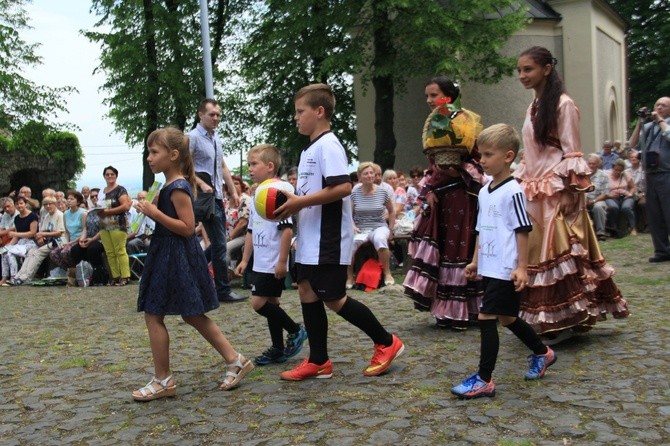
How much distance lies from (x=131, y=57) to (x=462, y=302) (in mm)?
22984

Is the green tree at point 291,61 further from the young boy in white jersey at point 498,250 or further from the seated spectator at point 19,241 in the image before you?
the young boy in white jersey at point 498,250

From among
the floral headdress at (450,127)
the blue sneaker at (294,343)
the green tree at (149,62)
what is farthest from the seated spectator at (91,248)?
the green tree at (149,62)

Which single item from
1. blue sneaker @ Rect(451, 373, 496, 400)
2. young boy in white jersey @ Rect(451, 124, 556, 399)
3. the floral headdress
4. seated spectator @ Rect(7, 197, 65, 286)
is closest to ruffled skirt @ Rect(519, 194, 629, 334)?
young boy in white jersey @ Rect(451, 124, 556, 399)

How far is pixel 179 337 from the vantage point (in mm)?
7551

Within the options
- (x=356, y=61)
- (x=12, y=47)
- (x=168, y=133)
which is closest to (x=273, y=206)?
(x=168, y=133)

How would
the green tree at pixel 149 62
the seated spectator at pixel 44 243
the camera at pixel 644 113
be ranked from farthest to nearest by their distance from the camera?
the green tree at pixel 149 62 → the seated spectator at pixel 44 243 → the camera at pixel 644 113

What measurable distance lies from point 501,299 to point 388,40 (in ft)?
68.5

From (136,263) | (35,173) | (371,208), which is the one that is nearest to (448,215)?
(371,208)

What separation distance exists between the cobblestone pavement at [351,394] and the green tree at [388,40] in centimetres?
1702

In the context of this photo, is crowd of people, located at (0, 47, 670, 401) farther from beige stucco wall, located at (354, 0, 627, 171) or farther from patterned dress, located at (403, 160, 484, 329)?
beige stucco wall, located at (354, 0, 627, 171)

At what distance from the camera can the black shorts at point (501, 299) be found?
503 centimetres

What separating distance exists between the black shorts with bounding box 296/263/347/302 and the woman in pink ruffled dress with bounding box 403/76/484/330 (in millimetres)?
1733

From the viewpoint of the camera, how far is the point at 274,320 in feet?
20.3

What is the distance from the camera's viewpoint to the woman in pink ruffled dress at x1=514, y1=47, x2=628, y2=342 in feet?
19.6
